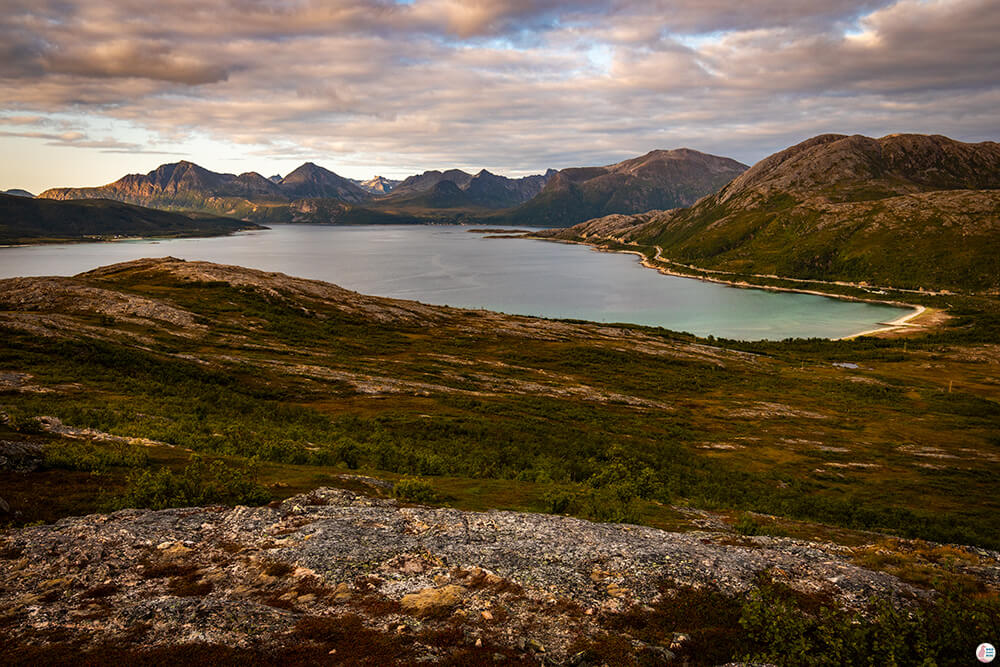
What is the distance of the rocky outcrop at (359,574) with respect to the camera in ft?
43.5

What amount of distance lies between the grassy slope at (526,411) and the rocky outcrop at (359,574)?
548cm

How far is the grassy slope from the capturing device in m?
35.4

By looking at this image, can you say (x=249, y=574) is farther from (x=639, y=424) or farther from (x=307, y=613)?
(x=639, y=424)

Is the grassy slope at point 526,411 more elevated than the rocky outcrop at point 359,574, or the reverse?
the rocky outcrop at point 359,574

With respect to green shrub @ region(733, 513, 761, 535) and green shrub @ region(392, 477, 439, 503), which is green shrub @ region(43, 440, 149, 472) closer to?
green shrub @ region(392, 477, 439, 503)

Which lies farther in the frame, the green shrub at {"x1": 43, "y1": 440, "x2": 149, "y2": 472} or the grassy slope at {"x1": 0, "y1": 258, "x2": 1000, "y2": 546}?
the grassy slope at {"x1": 0, "y1": 258, "x2": 1000, "y2": 546}

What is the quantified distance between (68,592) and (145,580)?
1761mm

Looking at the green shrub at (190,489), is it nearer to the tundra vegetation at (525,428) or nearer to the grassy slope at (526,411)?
the tundra vegetation at (525,428)

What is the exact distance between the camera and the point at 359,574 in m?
16.2

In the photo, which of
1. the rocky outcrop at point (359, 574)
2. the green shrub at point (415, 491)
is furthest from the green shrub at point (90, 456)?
the green shrub at point (415, 491)

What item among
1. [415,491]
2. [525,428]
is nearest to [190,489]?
[415,491]

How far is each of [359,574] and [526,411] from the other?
45491 mm

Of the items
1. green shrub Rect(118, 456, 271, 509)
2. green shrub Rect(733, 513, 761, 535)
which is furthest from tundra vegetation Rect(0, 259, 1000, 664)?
green shrub Rect(733, 513, 761, 535)

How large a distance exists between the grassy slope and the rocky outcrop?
5.48 metres
